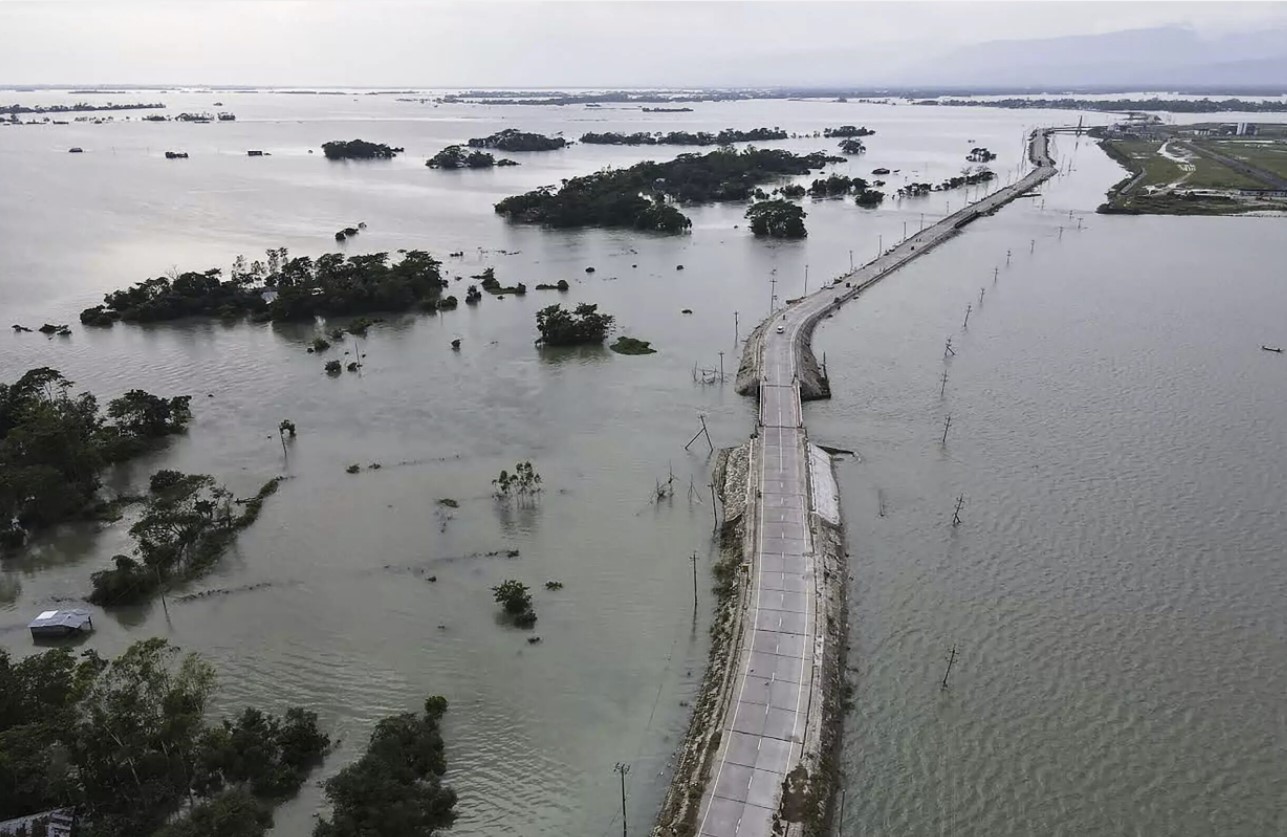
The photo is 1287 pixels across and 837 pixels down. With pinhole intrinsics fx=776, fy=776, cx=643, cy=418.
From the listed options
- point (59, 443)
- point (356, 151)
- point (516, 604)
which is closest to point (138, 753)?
point (516, 604)

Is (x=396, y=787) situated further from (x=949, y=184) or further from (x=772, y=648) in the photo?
(x=949, y=184)

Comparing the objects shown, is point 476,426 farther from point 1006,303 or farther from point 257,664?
point 1006,303

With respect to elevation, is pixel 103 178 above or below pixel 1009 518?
above

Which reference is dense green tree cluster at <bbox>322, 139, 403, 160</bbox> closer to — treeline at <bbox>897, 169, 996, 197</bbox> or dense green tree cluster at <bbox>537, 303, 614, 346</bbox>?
treeline at <bbox>897, 169, 996, 197</bbox>

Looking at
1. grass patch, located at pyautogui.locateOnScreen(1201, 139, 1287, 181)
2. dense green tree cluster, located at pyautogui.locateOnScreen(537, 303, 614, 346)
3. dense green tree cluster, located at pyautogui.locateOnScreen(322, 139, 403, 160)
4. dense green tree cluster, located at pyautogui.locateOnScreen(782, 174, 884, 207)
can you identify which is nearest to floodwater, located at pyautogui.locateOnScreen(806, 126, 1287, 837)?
dense green tree cluster, located at pyautogui.locateOnScreen(537, 303, 614, 346)

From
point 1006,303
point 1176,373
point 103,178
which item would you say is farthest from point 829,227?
point 103,178

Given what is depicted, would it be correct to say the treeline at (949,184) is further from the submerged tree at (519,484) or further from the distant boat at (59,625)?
the distant boat at (59,625)

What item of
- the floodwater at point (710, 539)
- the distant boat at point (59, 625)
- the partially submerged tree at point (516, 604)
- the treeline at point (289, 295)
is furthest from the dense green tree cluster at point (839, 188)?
the distant boat at point (59, 625)
